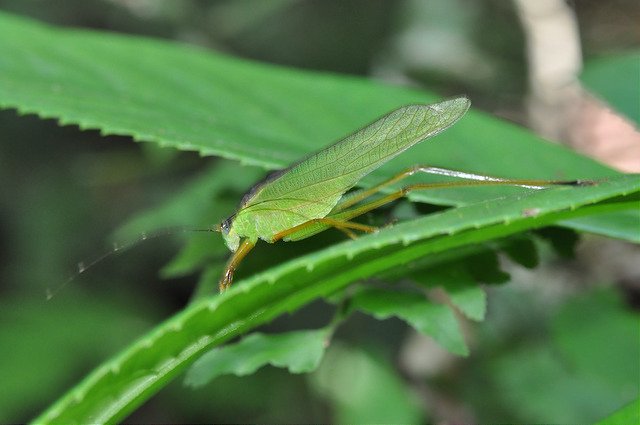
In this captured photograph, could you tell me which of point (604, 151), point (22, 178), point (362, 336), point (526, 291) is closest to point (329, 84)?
point (362, 336)

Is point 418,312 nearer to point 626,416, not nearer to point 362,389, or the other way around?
point 626,416

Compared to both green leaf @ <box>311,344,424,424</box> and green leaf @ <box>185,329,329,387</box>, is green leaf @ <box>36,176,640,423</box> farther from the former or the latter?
green leaf @ <box>311,344,424,424</box>

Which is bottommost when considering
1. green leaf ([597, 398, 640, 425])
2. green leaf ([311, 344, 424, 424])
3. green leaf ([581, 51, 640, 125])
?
green leaf ([311, 344, 424, 424])

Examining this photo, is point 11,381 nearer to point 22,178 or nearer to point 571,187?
point 22,178

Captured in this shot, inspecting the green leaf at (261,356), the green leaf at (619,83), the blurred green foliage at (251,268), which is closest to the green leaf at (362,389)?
the blurred green foliage at (251,268)

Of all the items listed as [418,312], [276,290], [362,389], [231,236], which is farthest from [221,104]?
[362,389]

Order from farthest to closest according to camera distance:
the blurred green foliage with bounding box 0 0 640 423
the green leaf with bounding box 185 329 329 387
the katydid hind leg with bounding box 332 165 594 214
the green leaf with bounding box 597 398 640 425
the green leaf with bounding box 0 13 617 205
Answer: the blurred green foliage with bounding box 0 0 640 423
the green leaf with bounding box 0 13 617 205
the katydid hind leg with bounding box 332 165 594 214
the green leaf with bounding box 185 329 329 387
the green leaf with bounding box 597 398 640 425

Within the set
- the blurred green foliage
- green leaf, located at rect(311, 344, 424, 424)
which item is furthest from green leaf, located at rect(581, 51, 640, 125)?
green leaf, located at rect(311, 344, 424, 424)
